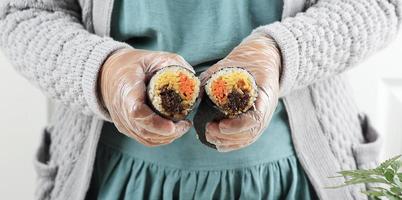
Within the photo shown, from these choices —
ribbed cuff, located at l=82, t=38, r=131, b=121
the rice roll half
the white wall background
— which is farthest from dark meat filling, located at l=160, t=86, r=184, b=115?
the white wall background

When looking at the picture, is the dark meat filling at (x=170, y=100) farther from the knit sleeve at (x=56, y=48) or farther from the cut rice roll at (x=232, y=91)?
the knit sleeve at (x=56, y=48)

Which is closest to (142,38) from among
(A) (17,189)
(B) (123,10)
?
(B) (123,10)

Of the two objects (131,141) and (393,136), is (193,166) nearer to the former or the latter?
(131,141)

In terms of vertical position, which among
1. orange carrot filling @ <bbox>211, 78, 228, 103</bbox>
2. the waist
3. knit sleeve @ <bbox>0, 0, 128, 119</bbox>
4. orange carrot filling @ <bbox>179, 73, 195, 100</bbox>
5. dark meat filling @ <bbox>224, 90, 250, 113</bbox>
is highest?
orange carrot filling @ <bbox>179, 73, 195, 100</bbox>

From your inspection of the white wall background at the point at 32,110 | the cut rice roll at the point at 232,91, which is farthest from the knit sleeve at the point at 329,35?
the white wall background at the point at 32,110

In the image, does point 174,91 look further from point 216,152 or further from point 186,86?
point 216,152

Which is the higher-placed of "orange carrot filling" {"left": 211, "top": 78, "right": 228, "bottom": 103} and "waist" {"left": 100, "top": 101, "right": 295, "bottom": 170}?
"orange carrot filling" {"left": 211, "top": 78, "right": 228, "bottom": 103}

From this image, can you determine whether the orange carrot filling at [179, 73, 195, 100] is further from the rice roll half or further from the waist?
the waist

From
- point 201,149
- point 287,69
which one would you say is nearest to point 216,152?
point 201,149
